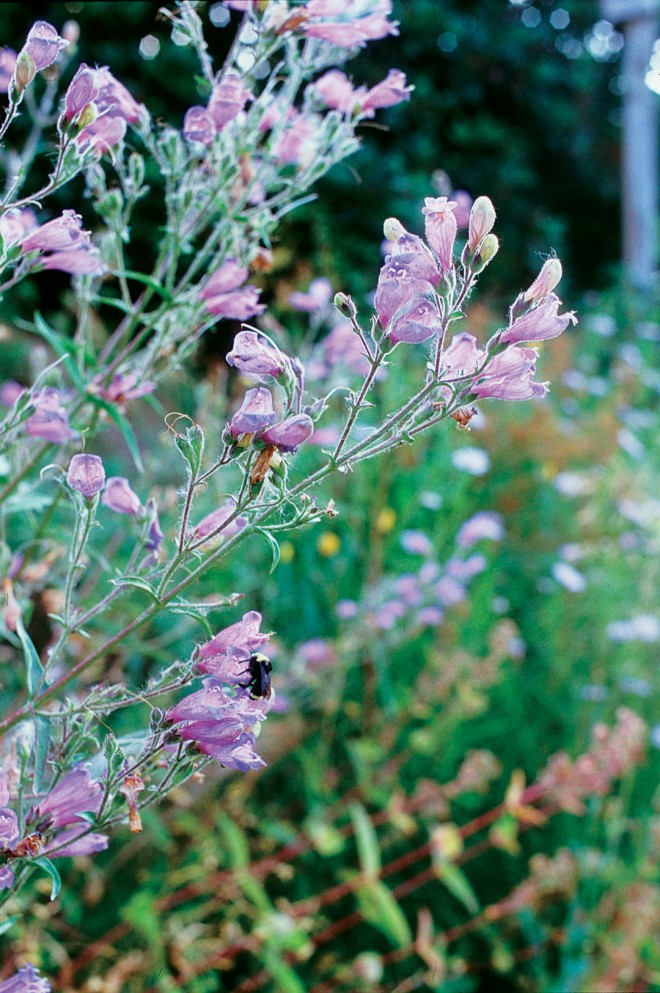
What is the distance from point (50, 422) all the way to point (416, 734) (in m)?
1.47

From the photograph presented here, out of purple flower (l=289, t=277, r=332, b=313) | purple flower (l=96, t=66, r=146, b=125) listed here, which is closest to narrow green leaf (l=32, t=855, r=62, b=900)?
purple flower (l=96, t=66, r=146, b=125)

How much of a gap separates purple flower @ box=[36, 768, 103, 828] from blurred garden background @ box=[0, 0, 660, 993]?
2.20 ft

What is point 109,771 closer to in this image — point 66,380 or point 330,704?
point 330,704

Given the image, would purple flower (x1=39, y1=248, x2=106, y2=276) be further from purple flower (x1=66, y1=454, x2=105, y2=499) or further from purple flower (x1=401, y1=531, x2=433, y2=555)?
purple flower (x1=401, y1=531, x2=433, y2=555)

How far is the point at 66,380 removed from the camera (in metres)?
2.13

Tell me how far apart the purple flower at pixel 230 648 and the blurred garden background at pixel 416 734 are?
580 millimetres

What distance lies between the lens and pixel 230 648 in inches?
26.4

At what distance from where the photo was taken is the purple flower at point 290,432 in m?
0.63

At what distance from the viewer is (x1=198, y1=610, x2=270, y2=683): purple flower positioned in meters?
0.67

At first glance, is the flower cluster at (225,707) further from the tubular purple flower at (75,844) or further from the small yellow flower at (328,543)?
the small yellow flower at (328,543)

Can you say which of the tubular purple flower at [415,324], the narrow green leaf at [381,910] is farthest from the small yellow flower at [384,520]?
the tubular purple flower at [415,324]

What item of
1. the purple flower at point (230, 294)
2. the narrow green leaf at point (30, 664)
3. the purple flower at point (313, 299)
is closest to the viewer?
the narrow green leaf at point (30, 664)

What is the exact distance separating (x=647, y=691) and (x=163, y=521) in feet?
4.40

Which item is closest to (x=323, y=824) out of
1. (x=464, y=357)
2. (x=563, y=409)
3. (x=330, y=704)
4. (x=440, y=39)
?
(x=330, y=704)
